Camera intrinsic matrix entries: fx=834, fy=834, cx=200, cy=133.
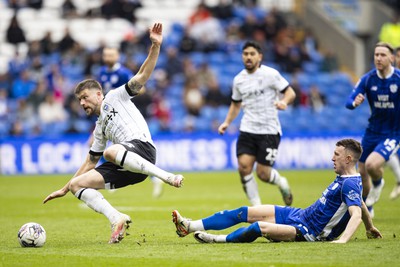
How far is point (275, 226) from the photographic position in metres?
8.82

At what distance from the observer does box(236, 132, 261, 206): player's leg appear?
13.4 metres

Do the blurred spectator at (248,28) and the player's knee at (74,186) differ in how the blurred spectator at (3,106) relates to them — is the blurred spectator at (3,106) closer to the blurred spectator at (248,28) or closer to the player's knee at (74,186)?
the blurred spectator at (248,28)

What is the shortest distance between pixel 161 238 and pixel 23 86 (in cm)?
1660

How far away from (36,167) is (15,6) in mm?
7503

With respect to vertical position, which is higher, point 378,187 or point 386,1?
point 386,1

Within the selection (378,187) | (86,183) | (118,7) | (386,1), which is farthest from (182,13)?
(86,183)

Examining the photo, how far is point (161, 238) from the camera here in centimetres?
1003

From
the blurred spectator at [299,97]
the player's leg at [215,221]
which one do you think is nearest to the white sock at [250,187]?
the player's leg at [215,221]

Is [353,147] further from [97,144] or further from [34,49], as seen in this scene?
[34,49]

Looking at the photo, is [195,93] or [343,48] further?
[343,48]

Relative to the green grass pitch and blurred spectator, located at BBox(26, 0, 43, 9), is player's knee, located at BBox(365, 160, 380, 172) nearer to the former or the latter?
the green grass pitch

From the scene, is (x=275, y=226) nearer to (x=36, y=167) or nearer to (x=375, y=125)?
(x=375, y=125)

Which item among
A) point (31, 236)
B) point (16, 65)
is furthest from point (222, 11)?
point (31, 236)

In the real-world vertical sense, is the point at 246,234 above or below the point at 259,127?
below
